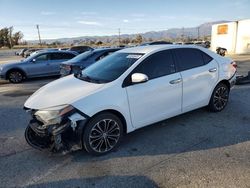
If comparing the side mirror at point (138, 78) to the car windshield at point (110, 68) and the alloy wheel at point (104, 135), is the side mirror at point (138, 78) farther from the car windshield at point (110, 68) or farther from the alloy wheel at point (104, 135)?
the alloy wheel at point (104, 135)

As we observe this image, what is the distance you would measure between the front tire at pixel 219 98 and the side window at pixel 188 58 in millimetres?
785

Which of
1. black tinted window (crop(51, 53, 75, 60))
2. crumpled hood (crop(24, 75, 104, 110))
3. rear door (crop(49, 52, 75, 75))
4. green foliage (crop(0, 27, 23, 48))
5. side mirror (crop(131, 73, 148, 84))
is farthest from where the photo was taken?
green foliage (crop(0, 27, 23, 48))

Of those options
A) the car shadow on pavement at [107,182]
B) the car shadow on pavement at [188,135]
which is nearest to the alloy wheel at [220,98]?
the car shadow on pavement at [188,135]

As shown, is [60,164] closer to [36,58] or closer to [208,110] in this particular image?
[208,110]

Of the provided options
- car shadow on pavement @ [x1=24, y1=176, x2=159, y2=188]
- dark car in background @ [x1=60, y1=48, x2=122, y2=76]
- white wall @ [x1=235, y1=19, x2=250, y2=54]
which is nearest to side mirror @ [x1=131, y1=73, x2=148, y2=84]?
car shadow on pavement @ [x1=24, y1=176, x2=159, y2=188]

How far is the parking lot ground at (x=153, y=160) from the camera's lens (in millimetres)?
3184

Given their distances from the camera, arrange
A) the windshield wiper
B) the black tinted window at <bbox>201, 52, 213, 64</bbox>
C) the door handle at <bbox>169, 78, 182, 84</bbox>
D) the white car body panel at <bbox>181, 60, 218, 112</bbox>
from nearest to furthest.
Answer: the windshield wiper
the door handle at <bbox>169, 78, 182, 84</bbox>
the white car body panel at <bbox>181, 60, 218, 112</bbox>
the black tinted window at <bbox>201, 52, 213, 64</bbox>

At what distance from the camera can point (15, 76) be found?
38.7 ft

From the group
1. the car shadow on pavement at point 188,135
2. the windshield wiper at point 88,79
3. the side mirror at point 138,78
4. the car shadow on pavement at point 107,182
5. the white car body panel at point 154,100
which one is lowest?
the car shadow on pavement at point 188,135

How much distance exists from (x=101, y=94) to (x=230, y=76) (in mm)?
3415

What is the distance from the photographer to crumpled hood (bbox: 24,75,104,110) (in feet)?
12.0

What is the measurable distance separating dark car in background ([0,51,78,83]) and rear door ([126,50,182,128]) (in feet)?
29.6

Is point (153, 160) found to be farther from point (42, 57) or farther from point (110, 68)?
point (42, 57)

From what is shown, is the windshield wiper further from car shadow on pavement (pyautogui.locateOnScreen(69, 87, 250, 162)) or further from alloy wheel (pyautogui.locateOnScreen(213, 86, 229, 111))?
alloy wheel (pyautogui.locateOnScreen(213, 86, 229, 111))
